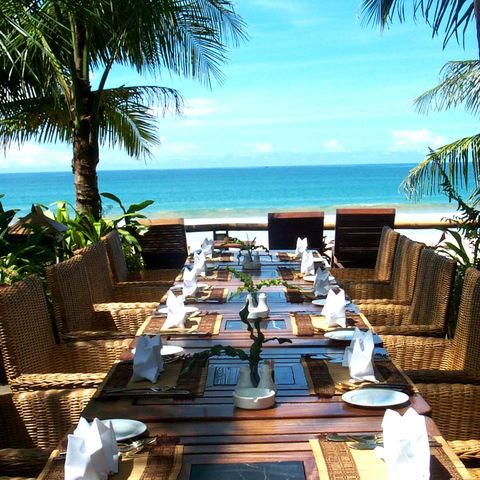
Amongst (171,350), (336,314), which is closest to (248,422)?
(171,350)

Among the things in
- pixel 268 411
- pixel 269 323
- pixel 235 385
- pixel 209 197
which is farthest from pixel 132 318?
pixel 209 197

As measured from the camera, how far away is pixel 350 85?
6353cm

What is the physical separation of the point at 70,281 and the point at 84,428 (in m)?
2.47

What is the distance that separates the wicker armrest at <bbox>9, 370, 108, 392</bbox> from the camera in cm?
296

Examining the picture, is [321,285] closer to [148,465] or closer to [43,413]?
[43,413]

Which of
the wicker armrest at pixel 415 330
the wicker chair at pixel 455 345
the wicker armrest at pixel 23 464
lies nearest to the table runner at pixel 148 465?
the wicker armrest at pixel 23 464

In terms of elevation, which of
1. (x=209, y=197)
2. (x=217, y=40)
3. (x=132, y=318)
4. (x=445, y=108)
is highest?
(x=217, y=40)

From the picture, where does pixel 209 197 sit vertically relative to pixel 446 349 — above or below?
below

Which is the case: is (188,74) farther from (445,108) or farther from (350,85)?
(350,85)

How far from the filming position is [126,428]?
2.09 m

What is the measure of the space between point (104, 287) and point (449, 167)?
198 inches

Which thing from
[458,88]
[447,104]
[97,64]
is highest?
[97,64]

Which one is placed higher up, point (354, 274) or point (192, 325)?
point (192, 325)

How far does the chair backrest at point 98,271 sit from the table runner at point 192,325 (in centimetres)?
124
